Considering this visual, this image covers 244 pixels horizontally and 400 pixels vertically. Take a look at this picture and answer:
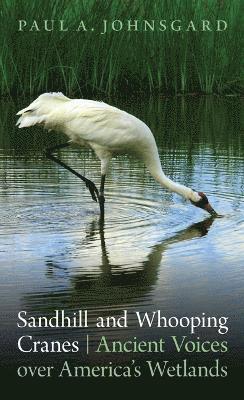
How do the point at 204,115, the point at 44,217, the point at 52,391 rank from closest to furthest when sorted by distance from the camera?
the point at 52,391 < the point at 44,217 < the point at 204,115

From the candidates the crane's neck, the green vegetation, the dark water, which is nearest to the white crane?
the crane's neck

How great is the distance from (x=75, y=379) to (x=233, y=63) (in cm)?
1608

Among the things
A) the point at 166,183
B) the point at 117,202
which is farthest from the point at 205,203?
the point at 117,202

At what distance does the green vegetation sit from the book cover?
3 cm

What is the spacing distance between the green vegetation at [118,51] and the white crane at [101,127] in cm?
877

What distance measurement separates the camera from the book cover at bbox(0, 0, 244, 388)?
5906mm

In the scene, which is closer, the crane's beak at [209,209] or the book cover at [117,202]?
the book cover at [117,202]

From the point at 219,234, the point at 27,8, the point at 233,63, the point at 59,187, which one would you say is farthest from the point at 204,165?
the point at 233,63

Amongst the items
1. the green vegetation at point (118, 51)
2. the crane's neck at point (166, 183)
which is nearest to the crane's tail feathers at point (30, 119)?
the crane's neck at point (166, 183)

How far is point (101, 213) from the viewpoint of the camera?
951cm

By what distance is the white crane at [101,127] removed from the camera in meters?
9.98

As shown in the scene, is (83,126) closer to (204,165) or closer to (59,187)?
(59,187)

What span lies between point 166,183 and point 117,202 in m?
0.47

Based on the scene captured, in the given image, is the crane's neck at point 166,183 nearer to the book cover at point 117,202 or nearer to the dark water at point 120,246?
the book cover at point 117,202
